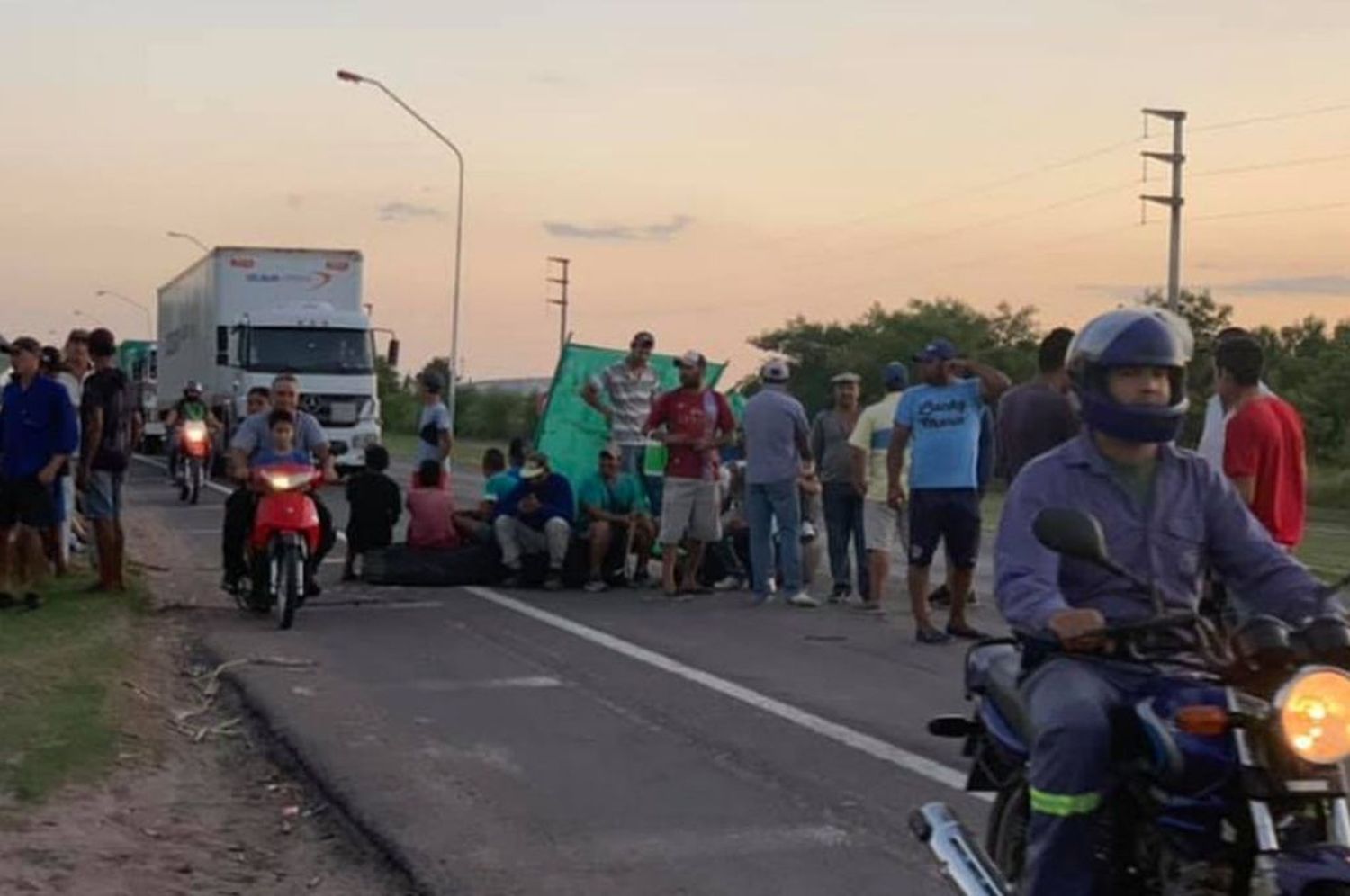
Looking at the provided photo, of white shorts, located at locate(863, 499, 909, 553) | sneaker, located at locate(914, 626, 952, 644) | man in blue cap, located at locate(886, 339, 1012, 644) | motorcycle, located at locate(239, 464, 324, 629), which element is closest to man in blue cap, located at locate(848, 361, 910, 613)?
white shorts, located at locate(863, 499, 909, 553)

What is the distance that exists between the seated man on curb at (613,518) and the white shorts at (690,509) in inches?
26.0

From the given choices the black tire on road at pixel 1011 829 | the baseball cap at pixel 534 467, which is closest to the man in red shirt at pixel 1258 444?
the black tire on road at pixel 1011 829

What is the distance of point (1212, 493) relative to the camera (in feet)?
16.2

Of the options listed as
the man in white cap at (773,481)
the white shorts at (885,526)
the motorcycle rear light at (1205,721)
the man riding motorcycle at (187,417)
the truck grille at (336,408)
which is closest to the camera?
the motorcycle rear light at (1205,721)

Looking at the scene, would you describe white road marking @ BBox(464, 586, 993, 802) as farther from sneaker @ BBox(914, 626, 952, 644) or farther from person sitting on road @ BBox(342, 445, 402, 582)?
person sitting on road @ BBox(342, 445, 402, 582)

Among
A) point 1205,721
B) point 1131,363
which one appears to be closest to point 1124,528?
point 1131,363

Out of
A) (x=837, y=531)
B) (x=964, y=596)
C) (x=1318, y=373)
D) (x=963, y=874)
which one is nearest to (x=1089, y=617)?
(x=963, y=874)

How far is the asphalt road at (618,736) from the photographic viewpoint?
7043mm

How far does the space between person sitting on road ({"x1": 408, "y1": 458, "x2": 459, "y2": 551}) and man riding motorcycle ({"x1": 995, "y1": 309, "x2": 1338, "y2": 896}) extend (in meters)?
11.5

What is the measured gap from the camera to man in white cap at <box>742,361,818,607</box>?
15086 millimetres

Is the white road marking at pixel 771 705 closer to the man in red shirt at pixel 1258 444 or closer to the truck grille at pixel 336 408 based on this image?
the man in red shirt at pixel 1258 444

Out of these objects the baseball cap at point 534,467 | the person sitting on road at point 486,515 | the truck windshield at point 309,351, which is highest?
the truck windshield at point 309,351

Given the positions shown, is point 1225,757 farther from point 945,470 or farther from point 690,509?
point 690,509

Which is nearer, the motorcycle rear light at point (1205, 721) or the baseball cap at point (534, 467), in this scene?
the motorcycle rear light at point (1205, 721)
